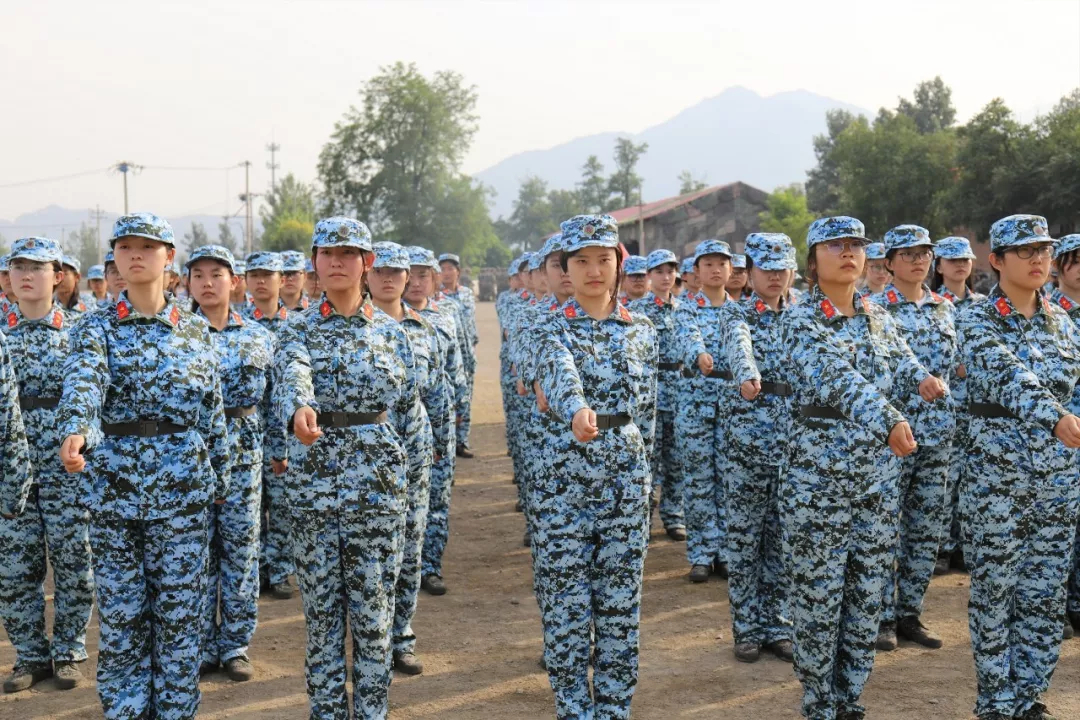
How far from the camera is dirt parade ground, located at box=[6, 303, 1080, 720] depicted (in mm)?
4766

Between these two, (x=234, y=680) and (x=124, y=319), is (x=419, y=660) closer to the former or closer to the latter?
(x=234, y=680)

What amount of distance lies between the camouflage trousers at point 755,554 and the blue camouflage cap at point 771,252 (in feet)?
3.75

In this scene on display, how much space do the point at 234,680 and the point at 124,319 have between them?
248 cm

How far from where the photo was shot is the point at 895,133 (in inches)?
1332

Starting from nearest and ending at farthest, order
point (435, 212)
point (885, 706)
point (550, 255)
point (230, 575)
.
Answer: point (885, 706), point (230, 575), point (550, 255), point (435, 212)

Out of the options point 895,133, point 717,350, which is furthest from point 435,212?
point 717,350

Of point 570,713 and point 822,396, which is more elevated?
point 822,396

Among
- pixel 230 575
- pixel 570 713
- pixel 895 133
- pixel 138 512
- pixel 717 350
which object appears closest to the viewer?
pixel 138 512

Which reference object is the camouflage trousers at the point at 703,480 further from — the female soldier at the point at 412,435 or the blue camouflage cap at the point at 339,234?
the blue camouflage cap at the point at 339,234

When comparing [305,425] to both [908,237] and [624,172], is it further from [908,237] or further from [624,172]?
[624,172]

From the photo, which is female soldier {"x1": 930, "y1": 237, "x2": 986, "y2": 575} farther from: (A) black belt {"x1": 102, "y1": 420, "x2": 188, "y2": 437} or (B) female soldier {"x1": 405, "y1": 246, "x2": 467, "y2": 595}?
(A) black belt {"x1": 102, "y1": 420, "x2": 188, "y2": 437}

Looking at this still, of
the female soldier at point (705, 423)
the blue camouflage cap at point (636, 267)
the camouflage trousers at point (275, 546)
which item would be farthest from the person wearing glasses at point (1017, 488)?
the camouflage trousers at point (275, 546)

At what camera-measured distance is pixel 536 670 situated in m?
5.34

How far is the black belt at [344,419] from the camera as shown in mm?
3924
